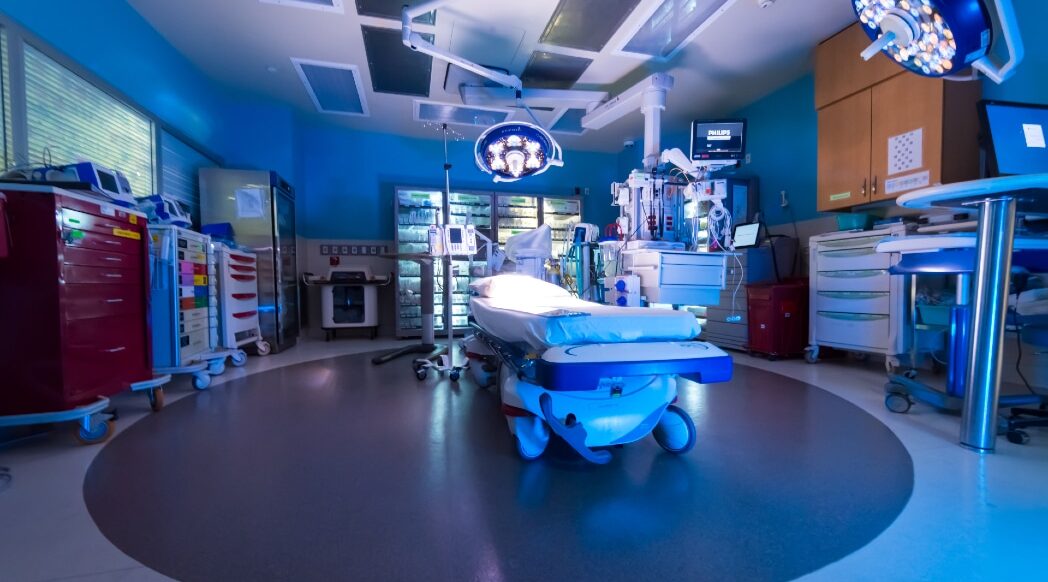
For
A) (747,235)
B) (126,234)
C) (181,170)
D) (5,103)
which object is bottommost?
(126,234)

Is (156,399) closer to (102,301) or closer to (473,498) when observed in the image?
(102,301)

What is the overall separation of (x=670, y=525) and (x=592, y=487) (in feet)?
1.06

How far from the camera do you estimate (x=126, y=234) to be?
2.33 meters

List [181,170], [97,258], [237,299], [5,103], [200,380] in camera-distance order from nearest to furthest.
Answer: [97,258]
[5,103]
[200,380]
[237,299]
[181,170]

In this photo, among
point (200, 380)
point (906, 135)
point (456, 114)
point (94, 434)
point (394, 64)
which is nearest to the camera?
point (94, 434)


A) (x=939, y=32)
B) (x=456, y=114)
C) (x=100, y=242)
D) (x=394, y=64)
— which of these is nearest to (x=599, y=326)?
(x=939, y=32)

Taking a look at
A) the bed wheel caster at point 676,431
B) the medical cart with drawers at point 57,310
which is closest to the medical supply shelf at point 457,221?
the medical cart with drawers at point 57,310

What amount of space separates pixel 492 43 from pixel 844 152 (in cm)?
317

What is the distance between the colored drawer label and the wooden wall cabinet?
500 centimetres

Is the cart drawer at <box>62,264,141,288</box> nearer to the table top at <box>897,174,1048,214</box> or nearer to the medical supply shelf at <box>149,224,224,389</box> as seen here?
the medical supply shelf at <box>149,224,224,389</box>

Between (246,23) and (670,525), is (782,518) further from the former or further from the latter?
(246,23)

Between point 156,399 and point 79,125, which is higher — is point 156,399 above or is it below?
below

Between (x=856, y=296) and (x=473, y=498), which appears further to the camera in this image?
(x=856, y=296)

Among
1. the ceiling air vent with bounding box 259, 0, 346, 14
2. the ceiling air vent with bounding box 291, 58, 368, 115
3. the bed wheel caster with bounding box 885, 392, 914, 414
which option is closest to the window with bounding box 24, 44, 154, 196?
the ceiling air vent with bounding box 259, 0, 346, 14
